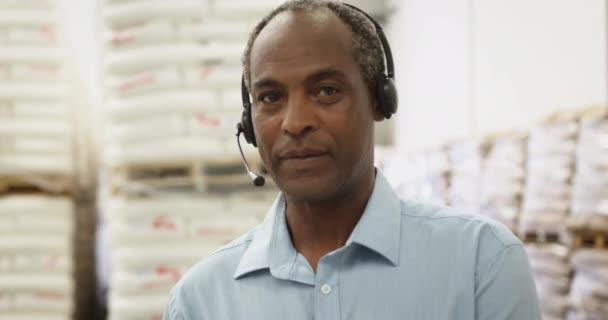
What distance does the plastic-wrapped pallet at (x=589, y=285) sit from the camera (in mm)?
3012

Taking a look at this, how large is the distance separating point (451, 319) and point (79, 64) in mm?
4066

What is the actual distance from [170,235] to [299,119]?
2.57 metres

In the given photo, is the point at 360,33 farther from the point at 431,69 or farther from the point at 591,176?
the point at 431,69

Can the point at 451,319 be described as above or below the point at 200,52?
below

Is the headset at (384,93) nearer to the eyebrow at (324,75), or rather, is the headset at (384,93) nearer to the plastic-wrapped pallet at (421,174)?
the eyebrow at (324,75)

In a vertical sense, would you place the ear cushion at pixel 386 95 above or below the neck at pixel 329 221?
above

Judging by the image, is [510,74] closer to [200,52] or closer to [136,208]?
[200,52]

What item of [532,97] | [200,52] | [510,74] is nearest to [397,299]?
[200,52]

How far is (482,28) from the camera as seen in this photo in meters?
5.25

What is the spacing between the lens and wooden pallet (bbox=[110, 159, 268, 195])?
3754mm

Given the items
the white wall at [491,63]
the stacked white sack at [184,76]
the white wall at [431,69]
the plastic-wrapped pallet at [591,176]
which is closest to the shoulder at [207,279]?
the plastic-wrapped pallet at [591,176]

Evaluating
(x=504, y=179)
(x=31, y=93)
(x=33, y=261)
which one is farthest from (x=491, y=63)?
(x=33, y=261)

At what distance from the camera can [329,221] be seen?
1.49 m

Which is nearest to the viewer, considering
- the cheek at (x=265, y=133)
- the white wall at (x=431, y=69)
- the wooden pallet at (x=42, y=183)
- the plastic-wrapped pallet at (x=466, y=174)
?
the cheek at (x=265, y=133)
